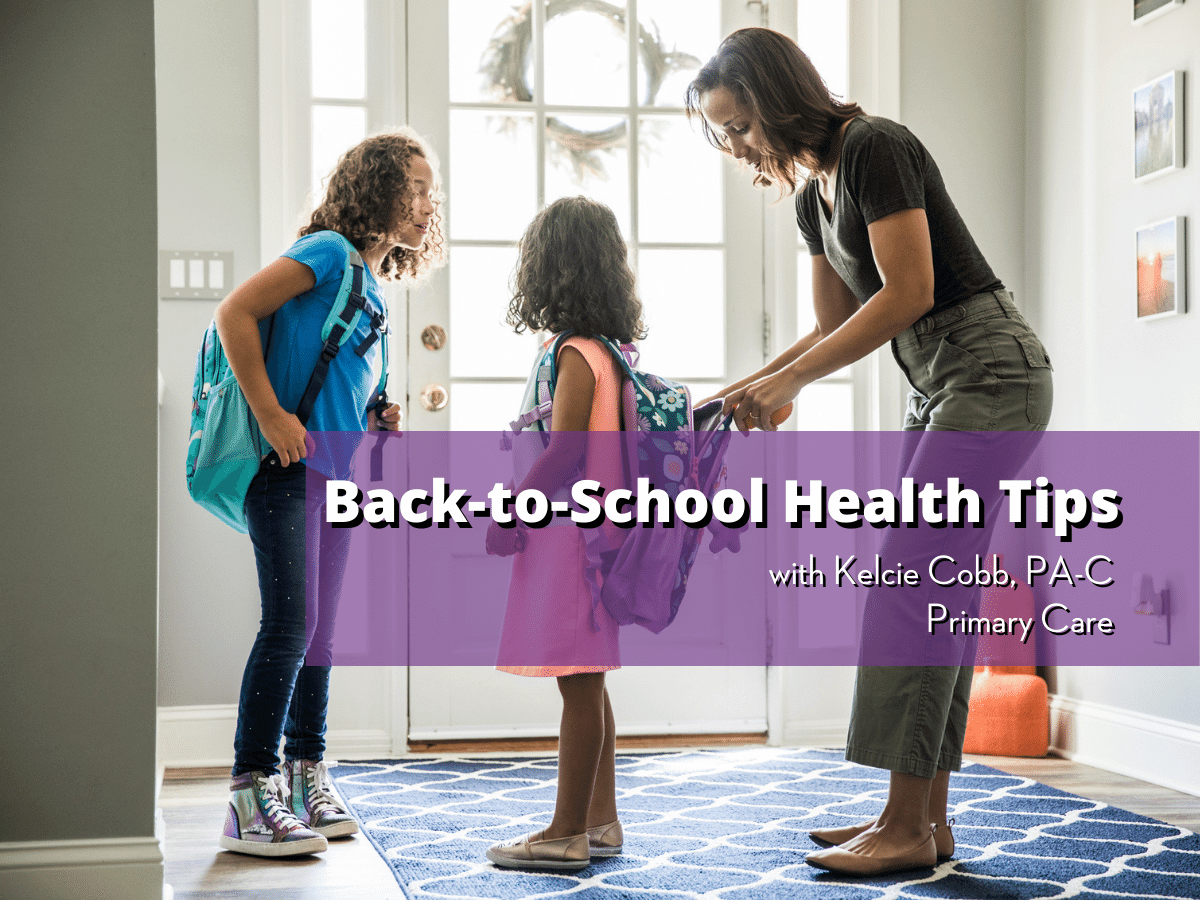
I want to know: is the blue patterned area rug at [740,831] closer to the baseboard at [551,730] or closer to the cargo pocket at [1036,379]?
the baseboard at [551,730]

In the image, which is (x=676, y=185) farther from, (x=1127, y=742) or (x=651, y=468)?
(x=1127, y=742)

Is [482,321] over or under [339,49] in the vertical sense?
under

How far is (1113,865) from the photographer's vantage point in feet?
5.49

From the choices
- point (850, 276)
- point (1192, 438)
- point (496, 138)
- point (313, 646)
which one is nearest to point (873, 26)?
point (496, 138)

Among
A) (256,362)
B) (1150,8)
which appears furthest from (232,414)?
(1150,8)

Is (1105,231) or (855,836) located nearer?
(855,836)

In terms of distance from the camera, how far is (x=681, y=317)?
279 centimetres

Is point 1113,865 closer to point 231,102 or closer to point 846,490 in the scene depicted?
point 846,490

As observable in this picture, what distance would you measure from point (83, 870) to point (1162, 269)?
2173mm

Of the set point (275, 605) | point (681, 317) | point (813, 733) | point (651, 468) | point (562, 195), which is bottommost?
point (813, 733)

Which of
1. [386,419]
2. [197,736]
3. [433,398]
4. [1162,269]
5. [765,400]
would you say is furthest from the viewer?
[433,398]

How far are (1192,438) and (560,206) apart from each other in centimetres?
139

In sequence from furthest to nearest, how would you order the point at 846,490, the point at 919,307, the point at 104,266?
1. the point at 846,490
2. the point at 919,307
3. the point at 104,266

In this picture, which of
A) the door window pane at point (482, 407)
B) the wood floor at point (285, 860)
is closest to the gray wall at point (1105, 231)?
the wood floor at point (285, 860)
